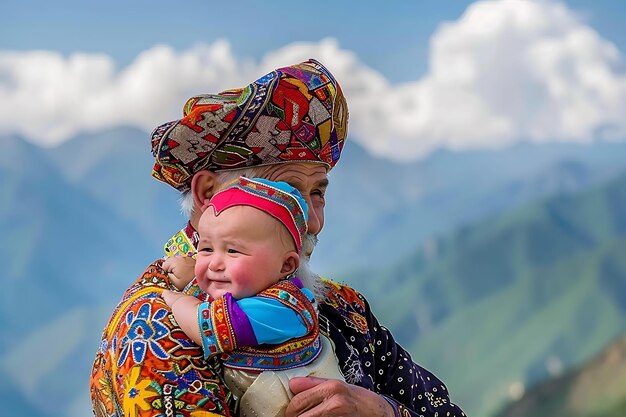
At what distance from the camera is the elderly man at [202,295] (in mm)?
1867

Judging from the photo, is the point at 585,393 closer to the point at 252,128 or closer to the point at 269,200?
the point at 252,128

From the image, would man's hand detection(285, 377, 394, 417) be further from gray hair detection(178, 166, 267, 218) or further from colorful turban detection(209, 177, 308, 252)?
gray hair detection(178, 166, 267, 218)

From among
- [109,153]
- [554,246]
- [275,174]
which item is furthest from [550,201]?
[275,174]

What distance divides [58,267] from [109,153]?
2.37 m

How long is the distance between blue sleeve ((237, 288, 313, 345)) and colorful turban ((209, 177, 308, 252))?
0.17m

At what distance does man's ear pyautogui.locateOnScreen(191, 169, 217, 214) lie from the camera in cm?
215

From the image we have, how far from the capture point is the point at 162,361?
6.16ft

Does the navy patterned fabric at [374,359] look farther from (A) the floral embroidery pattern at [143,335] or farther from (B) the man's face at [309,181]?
(A) the floral embroidery pattern at [143,335]

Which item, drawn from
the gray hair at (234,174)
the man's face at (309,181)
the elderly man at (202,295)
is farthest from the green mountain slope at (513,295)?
the gray hair at (234,174)

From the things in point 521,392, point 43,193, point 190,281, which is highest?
point 43,193

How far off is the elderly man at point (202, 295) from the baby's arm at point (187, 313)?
0.03 metres

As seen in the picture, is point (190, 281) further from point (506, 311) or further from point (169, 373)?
point (506, 311)

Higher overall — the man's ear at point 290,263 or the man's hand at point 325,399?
the man's ear at point 290,263

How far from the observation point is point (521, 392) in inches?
516
